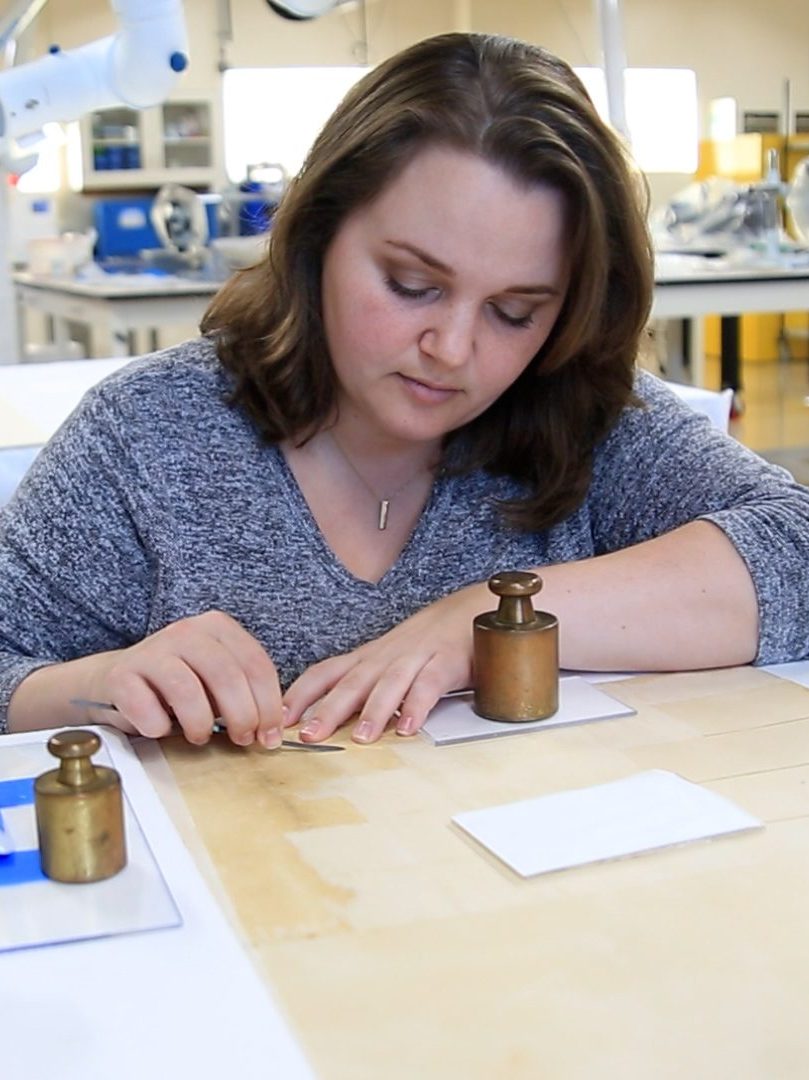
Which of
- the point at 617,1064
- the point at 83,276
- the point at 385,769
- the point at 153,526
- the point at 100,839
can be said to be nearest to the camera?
the point at 617,1064

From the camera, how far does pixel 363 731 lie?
33.0 inches

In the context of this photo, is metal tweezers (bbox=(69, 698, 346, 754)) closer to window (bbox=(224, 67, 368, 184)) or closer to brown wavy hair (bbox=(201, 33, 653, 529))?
brown wavy hair (bbox=(201, 33, 653, 529))

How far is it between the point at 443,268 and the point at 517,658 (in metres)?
0.30

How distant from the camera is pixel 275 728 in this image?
81cm

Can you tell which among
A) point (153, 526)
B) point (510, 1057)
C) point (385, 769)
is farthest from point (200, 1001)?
point (153, 526)

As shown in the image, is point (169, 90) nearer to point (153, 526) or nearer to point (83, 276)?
point (153, 526)

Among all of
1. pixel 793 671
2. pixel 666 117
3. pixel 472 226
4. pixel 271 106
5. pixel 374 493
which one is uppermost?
pixel 271 106

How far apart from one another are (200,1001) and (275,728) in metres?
0.30

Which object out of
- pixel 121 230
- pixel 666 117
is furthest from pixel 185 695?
pixel 666 117

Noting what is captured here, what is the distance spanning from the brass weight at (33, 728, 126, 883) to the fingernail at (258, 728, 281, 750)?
7.1 inches

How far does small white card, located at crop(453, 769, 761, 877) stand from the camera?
2.13 ft

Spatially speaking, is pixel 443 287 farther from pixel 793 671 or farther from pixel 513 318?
pixel 793 671

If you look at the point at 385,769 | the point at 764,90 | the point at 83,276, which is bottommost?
the point at 385,769

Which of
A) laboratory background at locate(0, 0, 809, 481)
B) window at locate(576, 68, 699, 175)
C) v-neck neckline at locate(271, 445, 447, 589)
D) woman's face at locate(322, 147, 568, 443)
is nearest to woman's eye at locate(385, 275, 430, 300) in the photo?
woman's face at locate(322, 147, 568, 443)
